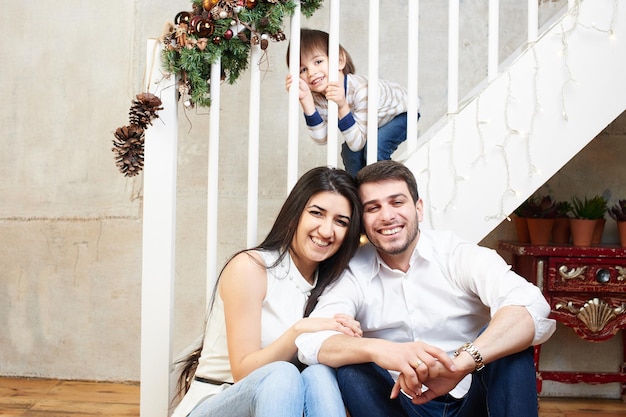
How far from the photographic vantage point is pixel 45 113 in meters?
3.23

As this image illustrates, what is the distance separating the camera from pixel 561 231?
2922 mm

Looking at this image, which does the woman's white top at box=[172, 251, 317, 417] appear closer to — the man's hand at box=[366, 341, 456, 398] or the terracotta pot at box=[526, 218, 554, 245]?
the man's hand at box=[366, 341, 456, 398]

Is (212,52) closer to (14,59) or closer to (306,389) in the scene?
(306,389)

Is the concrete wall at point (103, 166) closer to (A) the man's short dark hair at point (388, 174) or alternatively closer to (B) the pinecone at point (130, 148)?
(B) the pinecone at point (130, 148)

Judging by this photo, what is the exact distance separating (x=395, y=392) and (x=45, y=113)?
2.39 meters

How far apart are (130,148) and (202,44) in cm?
38

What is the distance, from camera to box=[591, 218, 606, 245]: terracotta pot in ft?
9.39

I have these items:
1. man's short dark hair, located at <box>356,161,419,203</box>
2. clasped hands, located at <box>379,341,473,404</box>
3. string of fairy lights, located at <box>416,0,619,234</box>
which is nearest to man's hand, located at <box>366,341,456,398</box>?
clasped hands, located at <box>379,341,473,404</box>

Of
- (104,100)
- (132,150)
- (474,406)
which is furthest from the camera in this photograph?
(104,100)

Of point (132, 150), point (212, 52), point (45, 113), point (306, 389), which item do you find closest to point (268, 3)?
point (212, 52)

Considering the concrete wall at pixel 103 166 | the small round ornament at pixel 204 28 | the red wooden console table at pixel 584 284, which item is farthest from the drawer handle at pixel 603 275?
the small round ornament at pixel 204 28

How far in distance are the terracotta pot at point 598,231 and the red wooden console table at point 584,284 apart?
18cm

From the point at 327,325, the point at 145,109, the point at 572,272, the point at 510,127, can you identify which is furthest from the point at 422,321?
the point at 572,272

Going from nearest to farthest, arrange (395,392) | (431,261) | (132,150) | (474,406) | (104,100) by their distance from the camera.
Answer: (395,392) < (474,406) < (431,261) < (132,150) < (104,100)
